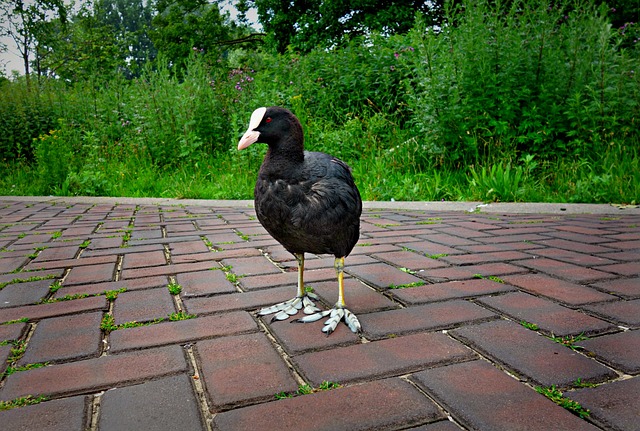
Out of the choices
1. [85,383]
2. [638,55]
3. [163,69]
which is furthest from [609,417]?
[163,69]

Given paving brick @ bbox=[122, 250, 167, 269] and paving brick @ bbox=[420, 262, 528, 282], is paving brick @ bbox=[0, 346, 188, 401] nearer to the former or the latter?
paving brick @ bbox=[122, 250, 167, 269]

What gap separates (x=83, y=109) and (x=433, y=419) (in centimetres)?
1019

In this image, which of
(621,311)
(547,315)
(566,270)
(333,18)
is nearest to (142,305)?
(547,315)

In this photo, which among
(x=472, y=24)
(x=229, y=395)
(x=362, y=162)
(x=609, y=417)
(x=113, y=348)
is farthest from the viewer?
(x=362, y=162)

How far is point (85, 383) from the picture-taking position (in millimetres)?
1535

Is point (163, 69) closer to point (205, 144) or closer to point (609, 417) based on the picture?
point (205, 144)

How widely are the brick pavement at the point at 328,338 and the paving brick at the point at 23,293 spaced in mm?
15

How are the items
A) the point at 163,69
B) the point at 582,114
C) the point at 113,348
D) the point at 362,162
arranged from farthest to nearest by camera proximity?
the point at 163,69
the point at 362,162
the point at 582,114
the point at 113,348

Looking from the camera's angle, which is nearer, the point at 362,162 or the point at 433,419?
the point at 433,419

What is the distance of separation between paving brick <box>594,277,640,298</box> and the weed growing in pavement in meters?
2.46

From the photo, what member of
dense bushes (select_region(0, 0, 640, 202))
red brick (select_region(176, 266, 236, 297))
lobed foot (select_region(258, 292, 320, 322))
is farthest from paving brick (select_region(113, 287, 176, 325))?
dense bushes (select_region(0, 0, 640, 202))

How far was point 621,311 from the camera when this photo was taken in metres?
2.02

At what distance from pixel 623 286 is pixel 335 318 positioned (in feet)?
4.97

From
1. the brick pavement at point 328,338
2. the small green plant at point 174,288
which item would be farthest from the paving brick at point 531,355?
the small green plant at point 174,288
